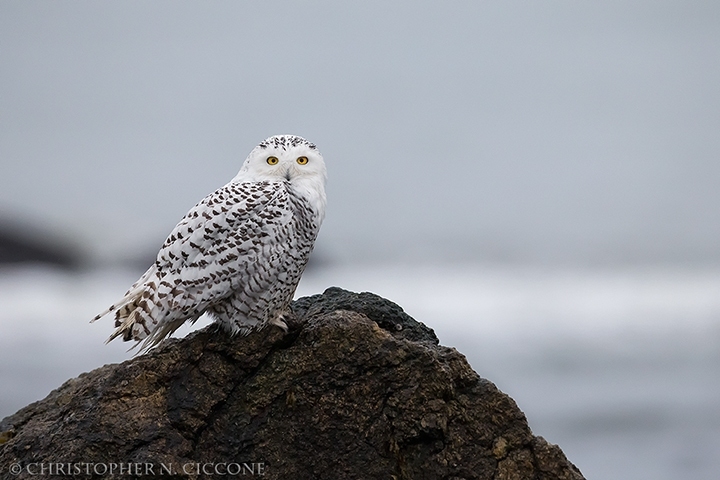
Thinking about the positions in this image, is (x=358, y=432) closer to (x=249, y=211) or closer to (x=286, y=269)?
(x=286, y=269)

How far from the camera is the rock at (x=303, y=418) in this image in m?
2.90

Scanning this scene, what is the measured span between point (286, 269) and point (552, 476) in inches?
50.4

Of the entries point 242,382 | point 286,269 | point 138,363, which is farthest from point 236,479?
point 286,269

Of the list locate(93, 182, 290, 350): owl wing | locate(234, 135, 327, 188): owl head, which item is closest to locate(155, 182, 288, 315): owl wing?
locate(93, 182, 290, 350): owl wing

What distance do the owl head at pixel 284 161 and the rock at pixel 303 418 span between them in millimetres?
607

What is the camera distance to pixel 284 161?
3162 mm

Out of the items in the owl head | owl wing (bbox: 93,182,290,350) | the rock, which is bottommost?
the rock

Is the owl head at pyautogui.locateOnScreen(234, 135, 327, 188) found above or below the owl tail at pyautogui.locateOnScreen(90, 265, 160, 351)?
above

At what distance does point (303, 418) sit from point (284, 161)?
1029mm

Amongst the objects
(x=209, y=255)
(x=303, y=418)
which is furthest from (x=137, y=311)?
(x=303, y=418)

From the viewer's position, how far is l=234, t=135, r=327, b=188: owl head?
124 inches

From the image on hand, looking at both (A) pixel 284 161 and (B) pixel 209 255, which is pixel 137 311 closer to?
(B) pixel 209 255

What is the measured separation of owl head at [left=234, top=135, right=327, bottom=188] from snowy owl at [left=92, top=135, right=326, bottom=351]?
0.13 feet

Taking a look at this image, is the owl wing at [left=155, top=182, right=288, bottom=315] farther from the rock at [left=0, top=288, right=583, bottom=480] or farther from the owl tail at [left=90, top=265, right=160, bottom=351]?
the rock at [left=0, top=288, right=583, bottom=480]
